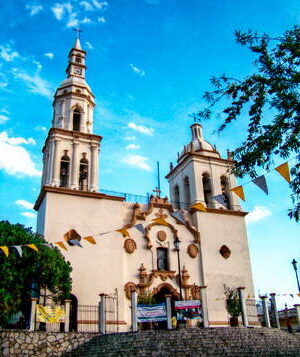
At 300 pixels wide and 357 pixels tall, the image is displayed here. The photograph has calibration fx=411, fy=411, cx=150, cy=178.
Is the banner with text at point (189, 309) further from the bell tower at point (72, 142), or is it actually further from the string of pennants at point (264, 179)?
the bell tower at point (72, 142)

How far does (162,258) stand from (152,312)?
23.4 feet

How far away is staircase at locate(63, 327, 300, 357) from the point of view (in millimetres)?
14000

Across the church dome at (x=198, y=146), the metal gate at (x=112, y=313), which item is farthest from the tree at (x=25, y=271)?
the church dome at (x=198, y=146)

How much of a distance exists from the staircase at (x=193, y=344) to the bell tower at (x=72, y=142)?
10391 mm

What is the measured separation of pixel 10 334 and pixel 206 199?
16282mm

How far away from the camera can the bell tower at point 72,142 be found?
947 inches

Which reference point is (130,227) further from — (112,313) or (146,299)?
(112,313)

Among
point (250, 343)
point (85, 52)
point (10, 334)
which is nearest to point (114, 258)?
point (10, 334)

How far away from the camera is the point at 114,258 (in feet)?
71.8

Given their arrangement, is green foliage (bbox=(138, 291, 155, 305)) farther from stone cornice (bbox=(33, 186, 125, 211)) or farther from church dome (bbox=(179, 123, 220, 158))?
church dome (bbox=(179, 123, 220, 158))

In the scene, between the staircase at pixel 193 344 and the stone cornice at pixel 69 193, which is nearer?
the staircase at pixel 193 344

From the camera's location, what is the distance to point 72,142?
2514 centimetres

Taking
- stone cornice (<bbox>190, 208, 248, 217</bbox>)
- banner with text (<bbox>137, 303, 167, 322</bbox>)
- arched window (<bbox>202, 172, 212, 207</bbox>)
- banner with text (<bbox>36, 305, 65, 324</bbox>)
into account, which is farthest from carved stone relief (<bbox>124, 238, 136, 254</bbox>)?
arched window (<bbox>202, 172, 212, 207</bbox>)

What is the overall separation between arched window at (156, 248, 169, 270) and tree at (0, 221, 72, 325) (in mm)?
6610
